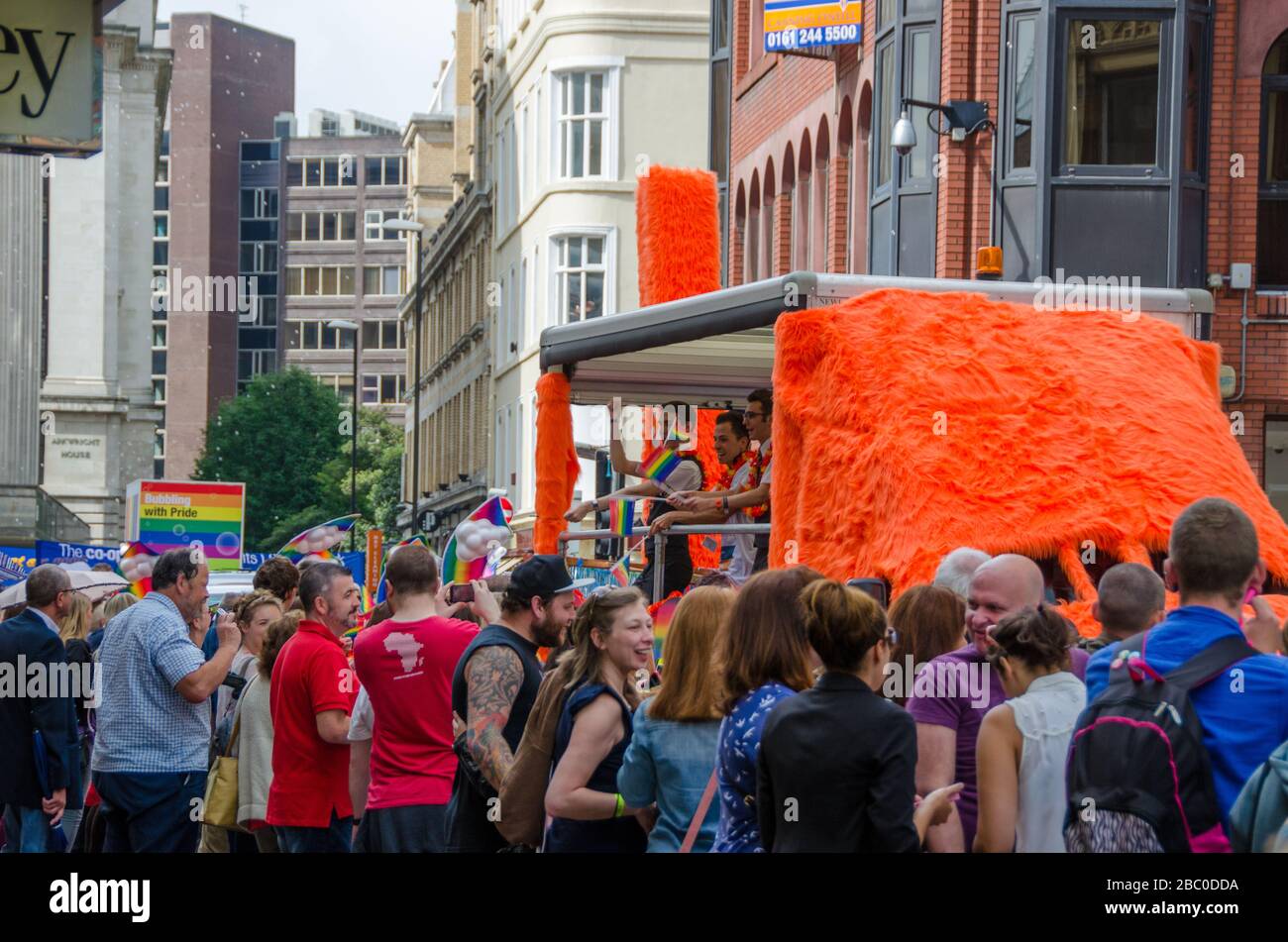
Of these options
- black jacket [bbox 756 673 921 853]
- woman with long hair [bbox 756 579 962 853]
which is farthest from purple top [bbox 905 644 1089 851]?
black jacket [bbox 756 673 921 853]

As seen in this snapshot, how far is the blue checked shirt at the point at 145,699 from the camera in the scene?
28.7ft

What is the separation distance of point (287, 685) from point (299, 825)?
1.86ft

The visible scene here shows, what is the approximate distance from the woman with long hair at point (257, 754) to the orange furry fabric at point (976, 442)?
249 cm

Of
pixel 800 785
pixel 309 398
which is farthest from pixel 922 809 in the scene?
pixel 309 398

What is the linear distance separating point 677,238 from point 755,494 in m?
4.49

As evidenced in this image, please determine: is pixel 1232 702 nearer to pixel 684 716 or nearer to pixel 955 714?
pixel 955 714

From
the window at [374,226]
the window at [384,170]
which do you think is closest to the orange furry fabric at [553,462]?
the window at [374,226]

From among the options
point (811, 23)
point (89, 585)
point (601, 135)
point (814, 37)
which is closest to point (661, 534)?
point (89, 585)

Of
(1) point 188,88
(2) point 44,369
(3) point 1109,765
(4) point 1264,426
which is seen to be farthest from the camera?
(1) point 188,88

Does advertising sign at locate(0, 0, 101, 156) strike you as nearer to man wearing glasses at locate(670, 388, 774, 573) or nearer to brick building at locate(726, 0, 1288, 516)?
man wearing glasses at locate(670, 388, 774, 573)

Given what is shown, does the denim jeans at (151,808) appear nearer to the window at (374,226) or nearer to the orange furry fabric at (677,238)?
the orange furry fabric at (677,238)

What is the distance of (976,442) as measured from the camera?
939 cm

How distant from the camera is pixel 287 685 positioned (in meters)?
8.13
